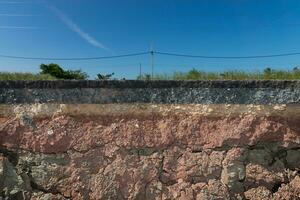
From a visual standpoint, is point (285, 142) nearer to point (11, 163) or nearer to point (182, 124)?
point (182, 124)

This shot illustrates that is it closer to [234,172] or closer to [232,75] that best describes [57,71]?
[232,75]

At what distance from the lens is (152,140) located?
115 inches

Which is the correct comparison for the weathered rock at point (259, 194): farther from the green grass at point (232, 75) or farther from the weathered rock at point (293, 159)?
the green grass at point (232, 75)

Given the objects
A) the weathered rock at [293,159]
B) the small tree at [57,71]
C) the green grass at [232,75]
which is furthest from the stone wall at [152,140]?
the small tree at [57,71]

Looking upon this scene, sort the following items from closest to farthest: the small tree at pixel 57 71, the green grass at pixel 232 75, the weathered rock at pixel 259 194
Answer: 1. the weathered rock at pixel 259 194
2. the green grass at pixel 232 75
3. the small tree at pixel 57 71

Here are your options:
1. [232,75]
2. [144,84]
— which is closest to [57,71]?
[232,75]

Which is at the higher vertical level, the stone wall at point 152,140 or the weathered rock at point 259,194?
the stone wall at point 152,140

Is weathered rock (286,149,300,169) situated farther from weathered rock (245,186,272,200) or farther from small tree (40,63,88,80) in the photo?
small tree (40,63,88,80)

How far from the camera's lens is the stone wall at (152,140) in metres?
2.87

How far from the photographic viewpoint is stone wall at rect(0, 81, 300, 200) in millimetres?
2873

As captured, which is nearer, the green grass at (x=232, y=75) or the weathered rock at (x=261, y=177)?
the weathered rock at (x=261, y=177)

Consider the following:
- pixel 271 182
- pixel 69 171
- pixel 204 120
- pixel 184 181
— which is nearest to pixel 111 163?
pixel 69 171

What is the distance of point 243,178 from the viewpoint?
2871 mm

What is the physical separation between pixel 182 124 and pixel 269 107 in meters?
0.61
